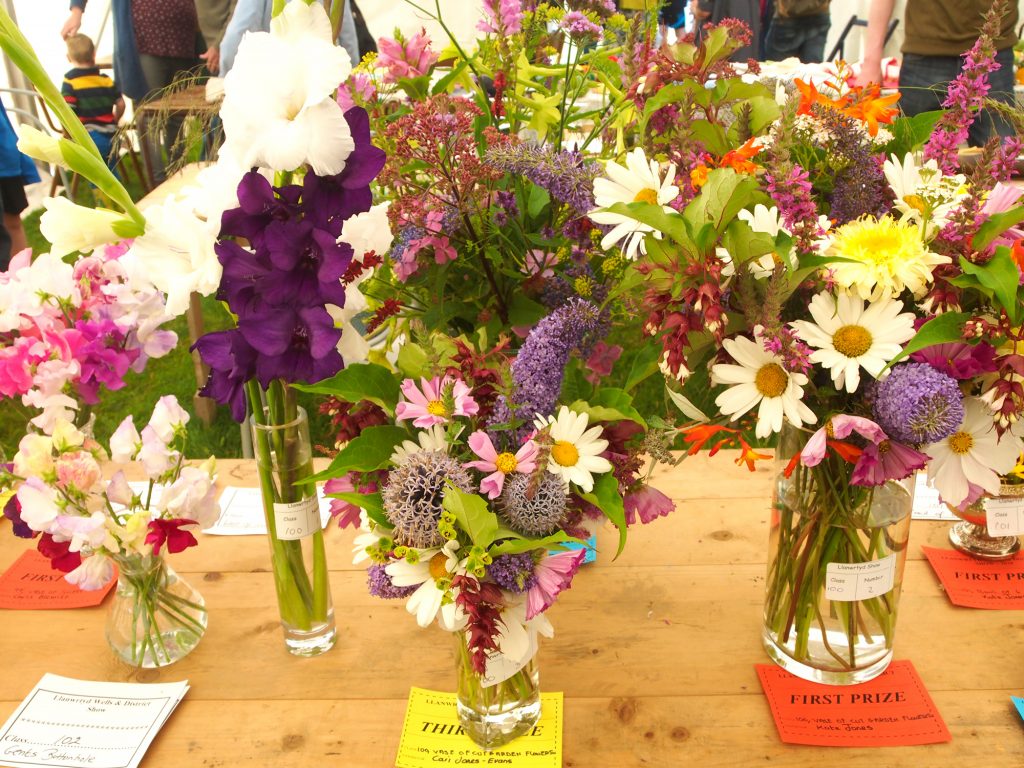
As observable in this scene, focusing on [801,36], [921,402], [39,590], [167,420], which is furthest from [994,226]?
[801,36]

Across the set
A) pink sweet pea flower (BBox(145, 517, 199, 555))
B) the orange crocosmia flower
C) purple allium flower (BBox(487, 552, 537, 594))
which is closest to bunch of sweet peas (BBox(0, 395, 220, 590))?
pink sweet pea flower (BBox(145, 517, 199, 555))

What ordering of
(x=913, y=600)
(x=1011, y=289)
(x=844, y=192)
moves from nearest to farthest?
(x=1011, y=289) < (x=844, y=192) < (x=913, y=600)

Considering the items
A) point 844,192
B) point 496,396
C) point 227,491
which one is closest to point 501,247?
point 496,396

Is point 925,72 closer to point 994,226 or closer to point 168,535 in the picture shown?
point 994,226

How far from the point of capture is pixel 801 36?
4137 mm

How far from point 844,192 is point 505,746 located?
0.58 metres

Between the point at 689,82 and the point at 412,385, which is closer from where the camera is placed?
the point at 412,385

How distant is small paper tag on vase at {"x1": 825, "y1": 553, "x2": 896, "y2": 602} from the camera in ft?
2.62

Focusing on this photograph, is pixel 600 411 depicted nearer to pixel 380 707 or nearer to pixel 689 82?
pixel 689 82

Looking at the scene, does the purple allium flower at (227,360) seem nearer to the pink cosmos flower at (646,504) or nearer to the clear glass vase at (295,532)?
the clear glass vase at (295,532)

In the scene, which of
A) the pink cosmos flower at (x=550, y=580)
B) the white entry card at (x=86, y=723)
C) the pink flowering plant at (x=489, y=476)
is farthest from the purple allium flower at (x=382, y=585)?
the white entry card at (x=86, y=723)

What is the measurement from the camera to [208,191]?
2.14ft

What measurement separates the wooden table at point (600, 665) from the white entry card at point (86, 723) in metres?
0.02

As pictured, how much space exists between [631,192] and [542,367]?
0.18m
